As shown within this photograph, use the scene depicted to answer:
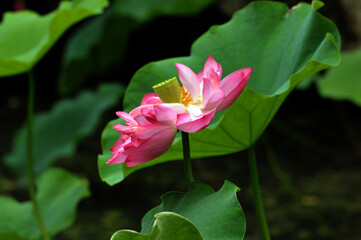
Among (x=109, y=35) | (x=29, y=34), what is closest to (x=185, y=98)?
(x=29, y=34)

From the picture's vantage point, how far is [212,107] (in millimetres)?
618

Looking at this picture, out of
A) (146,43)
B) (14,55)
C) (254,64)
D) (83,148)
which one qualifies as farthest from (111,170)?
(146,43)

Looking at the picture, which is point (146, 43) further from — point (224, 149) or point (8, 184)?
point (224, 149)

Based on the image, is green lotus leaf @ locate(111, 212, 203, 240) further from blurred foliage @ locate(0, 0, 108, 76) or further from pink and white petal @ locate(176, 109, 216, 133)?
blurred foliage @ locate(0, 0, 108, 76)

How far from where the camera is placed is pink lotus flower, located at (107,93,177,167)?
592 millimetres

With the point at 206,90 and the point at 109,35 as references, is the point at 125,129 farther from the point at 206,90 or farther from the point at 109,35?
the point at 109,35

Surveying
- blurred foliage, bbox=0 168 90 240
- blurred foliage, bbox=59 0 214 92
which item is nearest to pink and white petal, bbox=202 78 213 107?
blurred foliage, bbox=0 168 90 240

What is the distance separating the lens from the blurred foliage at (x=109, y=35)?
112 inches

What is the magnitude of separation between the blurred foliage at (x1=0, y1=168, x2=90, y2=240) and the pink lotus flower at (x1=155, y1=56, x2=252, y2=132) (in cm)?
96

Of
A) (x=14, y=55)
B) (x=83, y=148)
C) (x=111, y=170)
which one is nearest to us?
(x=111, y=170)

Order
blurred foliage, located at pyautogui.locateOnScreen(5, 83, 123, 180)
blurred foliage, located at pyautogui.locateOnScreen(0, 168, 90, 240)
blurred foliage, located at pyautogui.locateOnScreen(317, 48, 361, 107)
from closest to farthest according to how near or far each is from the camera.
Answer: blurred foliage, located at pyautogui.locateOnScreen(0, 168, 90, 240) < blurred foliage, located at pyautogui.locateOnScreen(317, 48, 361, 107) < blurred foliage, located at pyautogui.locateOnScreen(5, 83, 123, 180)

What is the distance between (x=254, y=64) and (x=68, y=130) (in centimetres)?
175

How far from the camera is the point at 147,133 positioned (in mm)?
605

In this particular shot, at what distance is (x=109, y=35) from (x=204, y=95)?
279cm
